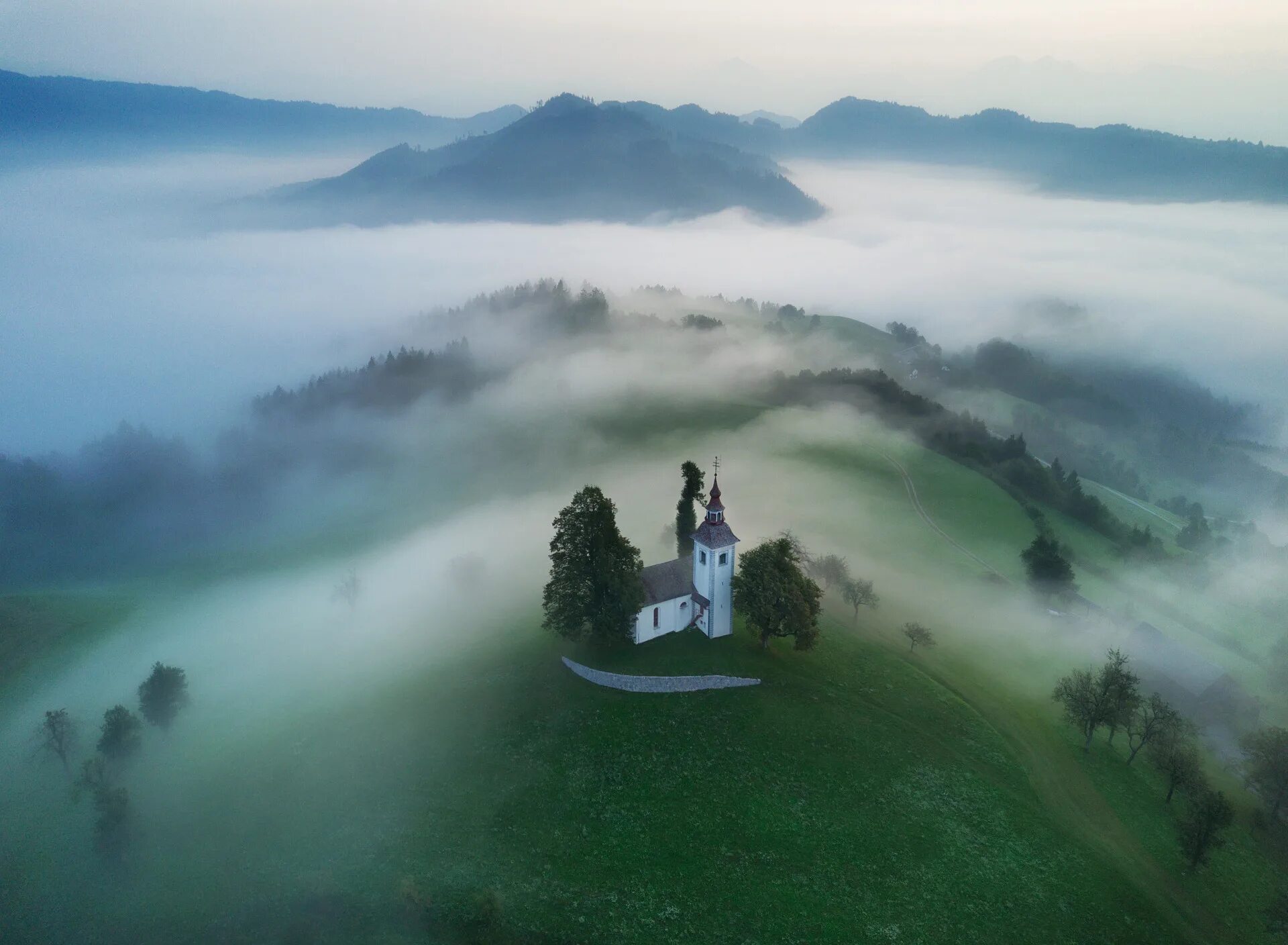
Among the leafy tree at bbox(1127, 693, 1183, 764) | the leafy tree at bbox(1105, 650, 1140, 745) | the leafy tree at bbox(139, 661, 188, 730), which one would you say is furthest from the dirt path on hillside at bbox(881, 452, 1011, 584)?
the leafy tree at bbox(139, 661, 188, 730)

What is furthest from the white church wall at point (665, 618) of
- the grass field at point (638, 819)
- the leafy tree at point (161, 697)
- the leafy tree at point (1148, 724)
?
the leafy tree at point (161, 697)

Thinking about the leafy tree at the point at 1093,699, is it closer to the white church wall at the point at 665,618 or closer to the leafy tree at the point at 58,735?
the white church wall at the point at 665,618

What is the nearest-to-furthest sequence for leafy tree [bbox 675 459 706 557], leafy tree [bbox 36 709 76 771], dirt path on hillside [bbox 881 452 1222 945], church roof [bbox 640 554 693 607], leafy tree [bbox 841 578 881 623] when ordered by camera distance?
dirt path on hillside [bbox 881 452 1222 945] < leafy tree [bbox 36 709 76 771] < church roof [bbox 640 554 693 607] < leafy tree [bbox 675 459 706 557] < leafy tree [bbox 841 578 881 623]

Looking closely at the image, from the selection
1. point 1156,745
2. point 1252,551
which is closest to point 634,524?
point 1156,745

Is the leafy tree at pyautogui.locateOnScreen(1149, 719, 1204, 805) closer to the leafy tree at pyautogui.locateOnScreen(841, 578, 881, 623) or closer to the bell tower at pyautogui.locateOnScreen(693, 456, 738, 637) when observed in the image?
the leafy tree at pyautogui.locateOnScreen(841, 578, 881, 623)

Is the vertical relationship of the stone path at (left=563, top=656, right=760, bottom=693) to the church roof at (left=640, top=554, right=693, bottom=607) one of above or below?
below

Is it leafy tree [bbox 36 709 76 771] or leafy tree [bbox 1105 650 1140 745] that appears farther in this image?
leafy tree [bbox 36 709 76 771]

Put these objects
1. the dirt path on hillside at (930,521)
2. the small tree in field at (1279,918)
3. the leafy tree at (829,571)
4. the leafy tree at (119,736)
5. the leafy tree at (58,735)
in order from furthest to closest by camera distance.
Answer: the dirt path on hillside at (930,521) < the leafy tree at (829,571) < the leafy tree at (58,735) < the leafy tree at (119,736) < the small tree in field at (1279,918)
